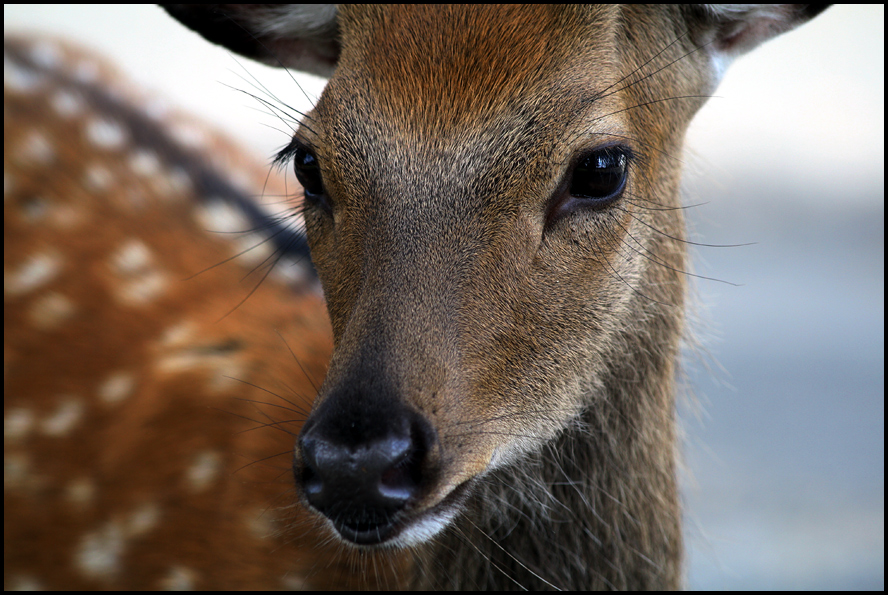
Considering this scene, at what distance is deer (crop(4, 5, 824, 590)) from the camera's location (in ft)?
4.67

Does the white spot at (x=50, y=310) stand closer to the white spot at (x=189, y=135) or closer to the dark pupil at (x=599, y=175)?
the white spot at (x=189, y=135)

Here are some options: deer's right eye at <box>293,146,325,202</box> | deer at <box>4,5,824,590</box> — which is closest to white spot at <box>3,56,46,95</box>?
deer at <box>4,5,824,590</box>

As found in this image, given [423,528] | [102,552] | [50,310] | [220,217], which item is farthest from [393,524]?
[220,217]

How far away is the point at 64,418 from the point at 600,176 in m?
2.10

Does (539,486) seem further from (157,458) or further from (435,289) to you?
(157,458)

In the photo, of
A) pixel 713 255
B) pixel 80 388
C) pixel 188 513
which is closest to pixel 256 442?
pixel 188 513

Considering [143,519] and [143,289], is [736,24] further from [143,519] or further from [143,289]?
[143,519]

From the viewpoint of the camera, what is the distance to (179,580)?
2.41 metres

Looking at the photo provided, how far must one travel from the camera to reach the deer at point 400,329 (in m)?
1.42

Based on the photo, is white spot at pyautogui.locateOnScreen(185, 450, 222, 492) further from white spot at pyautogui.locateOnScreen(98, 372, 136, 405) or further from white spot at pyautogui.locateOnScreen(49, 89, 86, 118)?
white spot at pyautogui.locateOnScreen(49, 89, 86, 118)

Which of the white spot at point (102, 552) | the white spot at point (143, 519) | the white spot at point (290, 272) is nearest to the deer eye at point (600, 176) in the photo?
the white spot at point (290, 272)

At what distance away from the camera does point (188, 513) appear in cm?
→ 245

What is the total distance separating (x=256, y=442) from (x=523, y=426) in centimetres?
118

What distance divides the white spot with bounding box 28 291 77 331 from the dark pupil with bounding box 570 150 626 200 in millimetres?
2038
